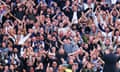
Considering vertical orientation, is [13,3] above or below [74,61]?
above

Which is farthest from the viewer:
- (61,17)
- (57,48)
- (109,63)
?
(61,17)

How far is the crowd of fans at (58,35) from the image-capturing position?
15.9 m

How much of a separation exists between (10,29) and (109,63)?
4.12 metres

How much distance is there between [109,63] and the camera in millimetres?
15055

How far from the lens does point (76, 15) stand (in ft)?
61.0

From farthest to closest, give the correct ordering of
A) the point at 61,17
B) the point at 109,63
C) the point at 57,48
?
the point at 61,17 → the point at 57,48 → the point at 109,63

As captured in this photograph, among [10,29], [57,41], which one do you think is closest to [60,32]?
[57,41]

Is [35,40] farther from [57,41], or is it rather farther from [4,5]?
[4,5]

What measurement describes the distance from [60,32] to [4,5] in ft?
9.17

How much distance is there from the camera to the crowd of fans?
1588 centimetres

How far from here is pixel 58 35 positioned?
17.4m

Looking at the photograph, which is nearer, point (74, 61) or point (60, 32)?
point (74, 61)

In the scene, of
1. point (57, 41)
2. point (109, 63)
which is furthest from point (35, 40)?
point (109, 63)

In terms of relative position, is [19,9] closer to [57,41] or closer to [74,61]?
[57,41]
